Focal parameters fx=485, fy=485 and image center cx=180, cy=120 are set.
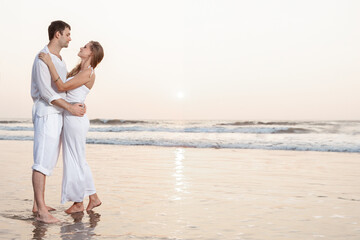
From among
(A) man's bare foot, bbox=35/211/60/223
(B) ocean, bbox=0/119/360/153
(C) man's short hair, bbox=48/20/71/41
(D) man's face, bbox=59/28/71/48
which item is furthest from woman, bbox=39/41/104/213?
(B) ocean, bbox=0/119/360/153

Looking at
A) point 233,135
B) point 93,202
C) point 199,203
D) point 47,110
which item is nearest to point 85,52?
point 47,110

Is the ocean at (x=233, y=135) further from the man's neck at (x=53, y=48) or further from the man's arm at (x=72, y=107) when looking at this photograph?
the man's neck at (x=53, y=48)

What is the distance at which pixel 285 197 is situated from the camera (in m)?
5.45

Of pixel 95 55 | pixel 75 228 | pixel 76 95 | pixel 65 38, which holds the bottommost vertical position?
pixel 75 228

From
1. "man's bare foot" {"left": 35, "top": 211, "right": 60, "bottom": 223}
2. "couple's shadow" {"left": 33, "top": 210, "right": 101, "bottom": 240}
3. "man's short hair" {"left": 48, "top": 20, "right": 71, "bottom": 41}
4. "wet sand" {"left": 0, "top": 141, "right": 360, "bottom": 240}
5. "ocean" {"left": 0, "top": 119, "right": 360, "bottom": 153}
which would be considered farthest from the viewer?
"ocean" {"left": 0, "top": 119, "right": 360, "bottom": 153}

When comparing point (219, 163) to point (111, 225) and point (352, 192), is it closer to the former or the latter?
point (352, 192)

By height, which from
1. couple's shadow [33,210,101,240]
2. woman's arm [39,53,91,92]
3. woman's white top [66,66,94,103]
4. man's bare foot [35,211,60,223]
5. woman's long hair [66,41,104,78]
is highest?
woman's long hair [66,41,104,78]

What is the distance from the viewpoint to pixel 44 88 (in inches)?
165

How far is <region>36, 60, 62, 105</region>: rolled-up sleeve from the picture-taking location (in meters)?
4.20

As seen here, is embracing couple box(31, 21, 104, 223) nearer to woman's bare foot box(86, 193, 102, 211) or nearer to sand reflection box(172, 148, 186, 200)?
woman's bare foot box(86, 193, 102, 211)

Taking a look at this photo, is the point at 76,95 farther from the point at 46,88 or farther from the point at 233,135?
the point at 233,135

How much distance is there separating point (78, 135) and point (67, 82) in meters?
0.50

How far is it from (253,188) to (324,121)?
89.9ft

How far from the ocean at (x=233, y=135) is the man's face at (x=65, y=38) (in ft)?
34.0
